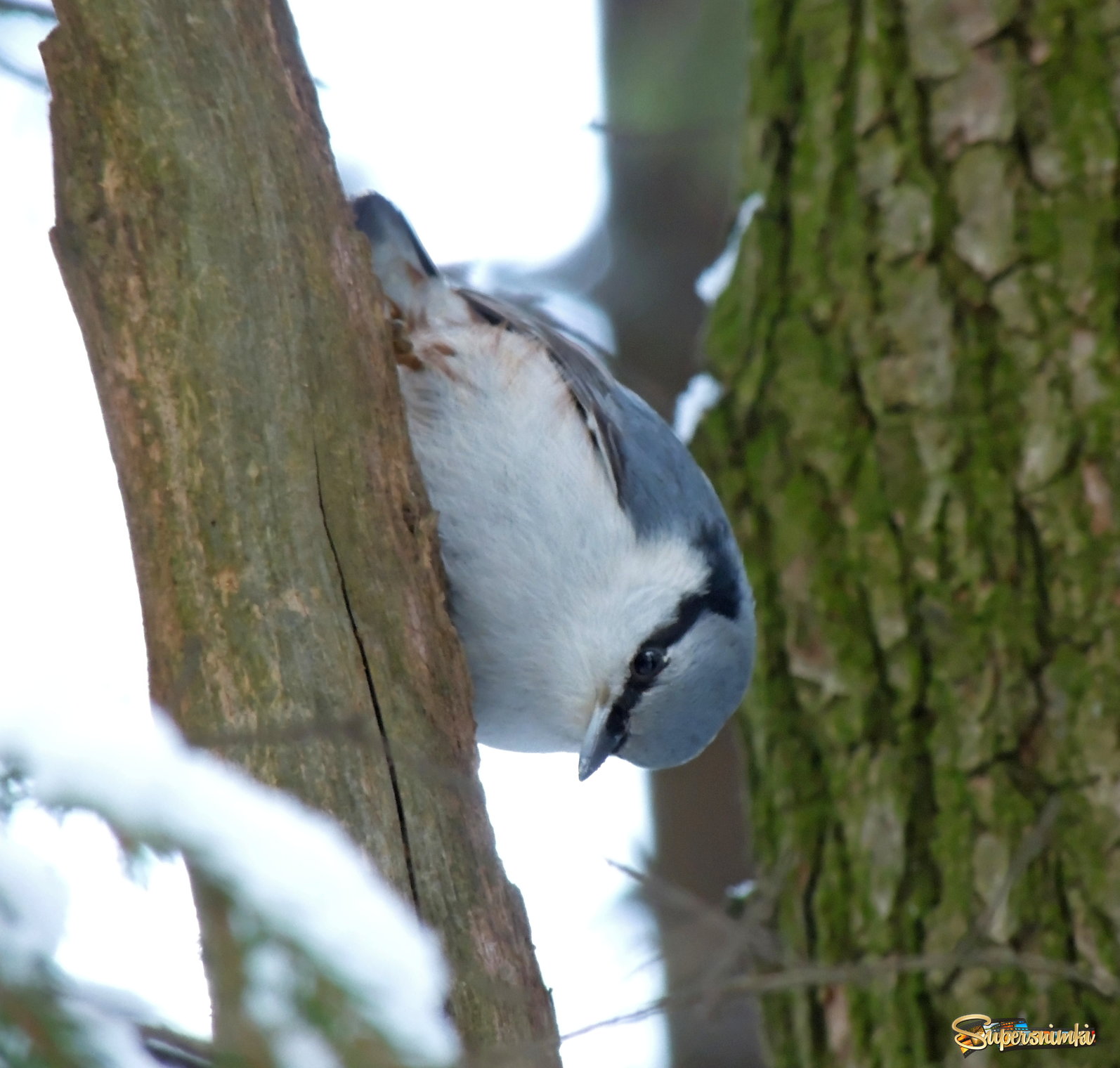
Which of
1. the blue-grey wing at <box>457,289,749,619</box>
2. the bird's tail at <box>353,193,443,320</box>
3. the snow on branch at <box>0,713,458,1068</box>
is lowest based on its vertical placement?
the snow on branch at <box>0,713,458,1068</box>

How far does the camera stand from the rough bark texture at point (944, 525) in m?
2.71

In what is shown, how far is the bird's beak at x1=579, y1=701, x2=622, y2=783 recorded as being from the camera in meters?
2.62

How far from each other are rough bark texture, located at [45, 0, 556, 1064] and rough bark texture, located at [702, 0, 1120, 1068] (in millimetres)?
1251

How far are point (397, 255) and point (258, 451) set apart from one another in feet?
4.26

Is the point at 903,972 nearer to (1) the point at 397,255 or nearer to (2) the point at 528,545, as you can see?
(2) the point at 528,545

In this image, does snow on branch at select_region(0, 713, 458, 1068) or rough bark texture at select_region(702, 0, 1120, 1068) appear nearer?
snow on branch at select_region(0, 713, 458, 1068)

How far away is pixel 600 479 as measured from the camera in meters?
2.67

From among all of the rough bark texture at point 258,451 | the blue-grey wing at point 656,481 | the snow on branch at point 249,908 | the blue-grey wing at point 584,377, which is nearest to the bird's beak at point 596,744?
the blue-grey wing at point 656,481

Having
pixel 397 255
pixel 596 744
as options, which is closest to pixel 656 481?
pixel 596 744

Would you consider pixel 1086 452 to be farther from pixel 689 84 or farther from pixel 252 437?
pixel 689 84

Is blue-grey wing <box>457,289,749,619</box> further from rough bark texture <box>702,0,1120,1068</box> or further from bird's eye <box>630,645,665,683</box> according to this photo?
rough bark texture <box>702,0,1120,1068</box>

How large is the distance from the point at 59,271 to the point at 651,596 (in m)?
1.29

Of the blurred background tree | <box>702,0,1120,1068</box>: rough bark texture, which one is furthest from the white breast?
the blurred background tree

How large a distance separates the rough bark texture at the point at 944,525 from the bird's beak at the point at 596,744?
57 centimetres
